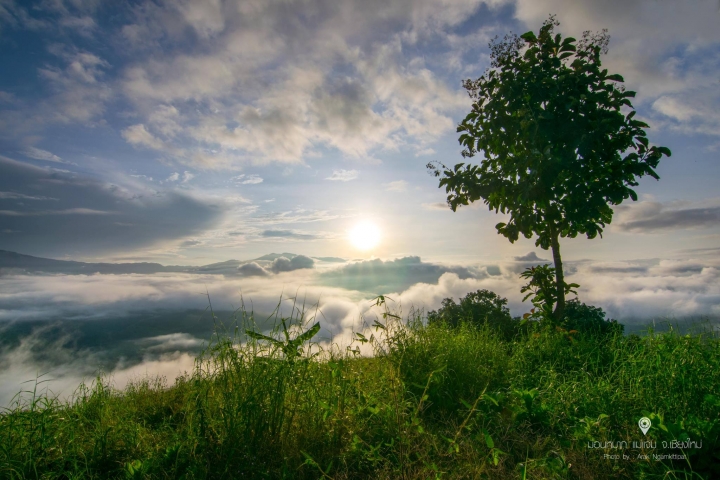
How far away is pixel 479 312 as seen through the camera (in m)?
9.39

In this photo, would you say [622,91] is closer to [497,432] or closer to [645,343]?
[645,343]

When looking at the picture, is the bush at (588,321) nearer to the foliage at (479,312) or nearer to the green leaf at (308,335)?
the foliage at (479,312)

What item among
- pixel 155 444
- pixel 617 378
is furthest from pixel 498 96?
pixel 155 444

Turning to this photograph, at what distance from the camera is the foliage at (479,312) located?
30.1 ft

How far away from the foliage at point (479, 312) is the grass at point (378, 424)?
12.2 feet

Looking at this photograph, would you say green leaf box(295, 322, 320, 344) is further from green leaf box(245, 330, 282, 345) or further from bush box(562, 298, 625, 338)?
bush box(562, 298, 625, 338)

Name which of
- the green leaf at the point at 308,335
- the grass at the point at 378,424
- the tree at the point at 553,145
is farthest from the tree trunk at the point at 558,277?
the green leaf at the point at 308,335

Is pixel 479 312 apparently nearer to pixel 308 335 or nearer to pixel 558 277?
pixel 558 277

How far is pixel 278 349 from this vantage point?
4.21m

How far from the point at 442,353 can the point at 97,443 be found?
3705 mm

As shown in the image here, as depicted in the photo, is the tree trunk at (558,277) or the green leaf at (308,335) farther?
the tree trunk at (558,277)

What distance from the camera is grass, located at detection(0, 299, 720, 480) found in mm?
3412

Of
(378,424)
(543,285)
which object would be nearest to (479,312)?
(543,285)

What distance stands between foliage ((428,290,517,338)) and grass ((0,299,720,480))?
12.2ft
